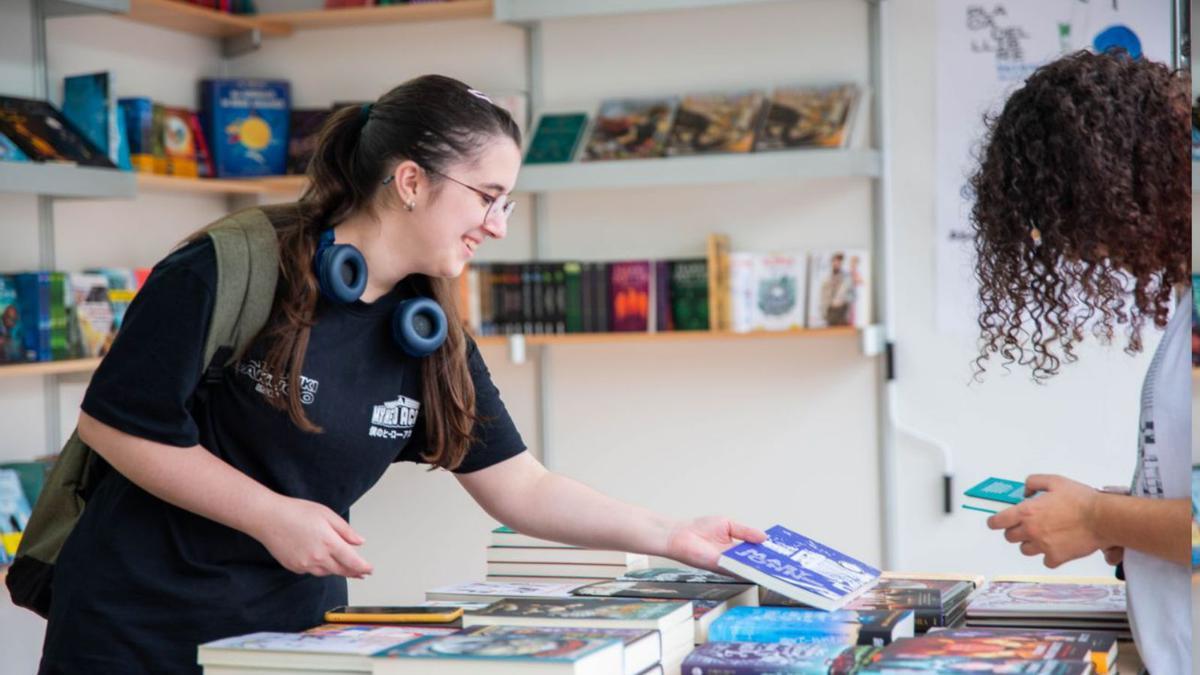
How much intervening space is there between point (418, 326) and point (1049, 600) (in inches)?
34.1

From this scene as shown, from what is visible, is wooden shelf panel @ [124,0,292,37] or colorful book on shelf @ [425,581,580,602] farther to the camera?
wooden shelf panel @ [124,0,292,37]

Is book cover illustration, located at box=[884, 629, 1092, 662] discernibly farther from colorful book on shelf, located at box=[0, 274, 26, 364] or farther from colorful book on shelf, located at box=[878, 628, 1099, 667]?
colorful book on shelf, located at box=[0, 274, 26, 364]

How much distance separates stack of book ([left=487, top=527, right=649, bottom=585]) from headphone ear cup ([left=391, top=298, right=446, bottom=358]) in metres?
0.35

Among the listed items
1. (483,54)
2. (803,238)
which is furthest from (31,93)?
(803,238)

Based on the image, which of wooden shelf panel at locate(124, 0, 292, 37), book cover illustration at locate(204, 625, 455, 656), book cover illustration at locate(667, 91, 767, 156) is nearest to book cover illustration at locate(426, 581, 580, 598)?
book cover illustration at locate(204, 625, 455, 656)

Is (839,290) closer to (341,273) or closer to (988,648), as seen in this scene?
(341,273)

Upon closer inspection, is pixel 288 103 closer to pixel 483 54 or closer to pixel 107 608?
pixel 483 54

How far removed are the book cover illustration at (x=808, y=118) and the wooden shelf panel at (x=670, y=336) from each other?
0.51m

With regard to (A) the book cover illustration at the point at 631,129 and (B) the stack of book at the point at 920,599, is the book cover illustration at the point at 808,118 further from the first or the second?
(B) the stack of book at the point at 920,599

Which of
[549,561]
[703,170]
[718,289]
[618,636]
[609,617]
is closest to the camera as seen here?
[618,636]

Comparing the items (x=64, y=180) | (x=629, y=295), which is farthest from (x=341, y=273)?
(x=629, y=295)

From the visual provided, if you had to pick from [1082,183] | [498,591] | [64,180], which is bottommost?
[498,591]

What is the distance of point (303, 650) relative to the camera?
132 cm

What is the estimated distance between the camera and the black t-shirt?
1682mm
